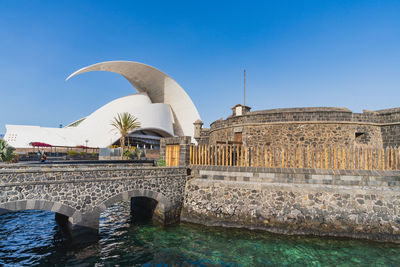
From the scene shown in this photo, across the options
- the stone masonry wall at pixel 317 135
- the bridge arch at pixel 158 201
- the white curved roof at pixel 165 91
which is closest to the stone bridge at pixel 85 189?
the bridge arch at pixel 158 201

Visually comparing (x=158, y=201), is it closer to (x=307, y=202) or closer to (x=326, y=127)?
(x=307, y=202)

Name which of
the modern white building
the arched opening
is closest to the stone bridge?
the arched opening

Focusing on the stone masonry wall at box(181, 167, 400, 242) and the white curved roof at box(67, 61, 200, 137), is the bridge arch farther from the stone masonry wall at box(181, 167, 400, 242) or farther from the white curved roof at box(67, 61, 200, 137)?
the white curved roof at box(67, 61, 200, 137)

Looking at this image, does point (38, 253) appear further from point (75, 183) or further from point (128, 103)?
point (128, 103)

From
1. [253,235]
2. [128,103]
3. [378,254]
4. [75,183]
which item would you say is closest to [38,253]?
[75,183]

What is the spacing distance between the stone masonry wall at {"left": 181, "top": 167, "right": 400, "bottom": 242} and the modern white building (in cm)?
3215

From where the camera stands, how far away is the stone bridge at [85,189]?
6.88 meters

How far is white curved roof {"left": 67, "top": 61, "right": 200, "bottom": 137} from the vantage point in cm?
4684

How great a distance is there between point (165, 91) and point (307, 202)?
45.0 metres

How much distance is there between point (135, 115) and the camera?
41906 mm

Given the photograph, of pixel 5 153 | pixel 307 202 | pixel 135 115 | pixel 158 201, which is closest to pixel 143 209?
pixel 158 201

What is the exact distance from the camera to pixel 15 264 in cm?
671

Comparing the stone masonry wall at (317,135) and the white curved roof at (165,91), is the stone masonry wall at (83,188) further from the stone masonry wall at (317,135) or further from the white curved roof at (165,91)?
the white curved roof at (165,91)

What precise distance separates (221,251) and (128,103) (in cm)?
4131
